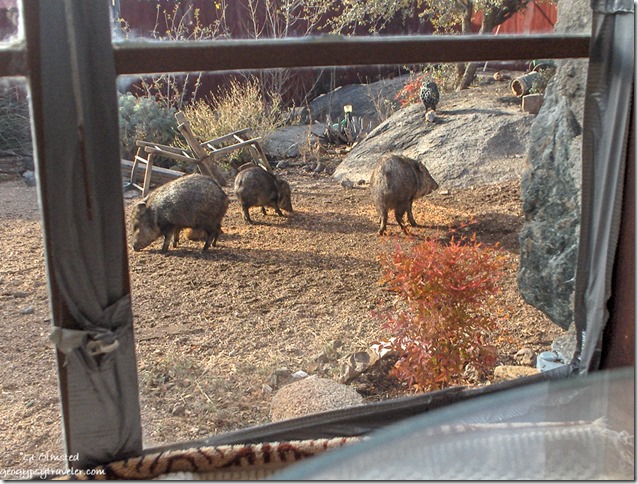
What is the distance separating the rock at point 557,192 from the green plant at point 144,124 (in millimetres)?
6090

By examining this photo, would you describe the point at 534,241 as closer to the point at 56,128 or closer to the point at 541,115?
the point at 541,115

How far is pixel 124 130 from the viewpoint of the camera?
26.6 ft

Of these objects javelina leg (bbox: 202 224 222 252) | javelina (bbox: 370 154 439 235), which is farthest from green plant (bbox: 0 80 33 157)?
javelina (bbox: 370 154 439 235)

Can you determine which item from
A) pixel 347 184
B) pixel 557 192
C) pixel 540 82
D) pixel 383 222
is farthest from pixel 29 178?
pixel 557 192

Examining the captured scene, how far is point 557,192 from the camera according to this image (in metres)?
2.44

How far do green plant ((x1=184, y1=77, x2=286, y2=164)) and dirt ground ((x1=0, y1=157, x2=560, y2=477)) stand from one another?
224 centimetres

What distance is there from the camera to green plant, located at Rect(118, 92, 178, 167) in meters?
8.01

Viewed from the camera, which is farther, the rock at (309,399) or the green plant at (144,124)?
the green plant at (144,124)

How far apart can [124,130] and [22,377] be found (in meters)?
5.57

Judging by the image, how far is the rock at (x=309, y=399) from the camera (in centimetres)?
243

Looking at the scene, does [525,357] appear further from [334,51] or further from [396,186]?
[396,186]

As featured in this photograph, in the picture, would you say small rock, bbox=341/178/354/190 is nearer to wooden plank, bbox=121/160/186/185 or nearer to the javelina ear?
wooden plank, bbox=121/160/186/185

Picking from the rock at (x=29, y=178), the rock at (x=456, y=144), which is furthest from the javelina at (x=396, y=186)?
the rock at (x=29, y=178)

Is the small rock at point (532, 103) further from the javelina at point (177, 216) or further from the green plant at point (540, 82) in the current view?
the javelina at point (177, 216)
